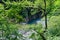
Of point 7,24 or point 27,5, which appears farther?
point 27,5

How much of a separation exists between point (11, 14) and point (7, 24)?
0.97ft

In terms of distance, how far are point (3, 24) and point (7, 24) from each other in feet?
0.40

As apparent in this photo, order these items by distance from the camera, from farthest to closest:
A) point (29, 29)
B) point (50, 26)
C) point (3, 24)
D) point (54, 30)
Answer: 1. point (50, 26)
2. point (54, 30)
3. point (29, 29)
4. point (3, 24)

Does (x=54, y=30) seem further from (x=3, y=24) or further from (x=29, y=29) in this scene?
(x=3, y=24)

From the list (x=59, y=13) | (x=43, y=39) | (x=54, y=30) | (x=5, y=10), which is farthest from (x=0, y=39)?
(x=59, y=13)

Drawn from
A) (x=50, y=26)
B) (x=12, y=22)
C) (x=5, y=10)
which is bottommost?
(x=50, y=26)

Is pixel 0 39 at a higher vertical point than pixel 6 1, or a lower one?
lower

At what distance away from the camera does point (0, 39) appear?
541cm

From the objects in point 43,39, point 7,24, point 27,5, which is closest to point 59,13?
point 27,5

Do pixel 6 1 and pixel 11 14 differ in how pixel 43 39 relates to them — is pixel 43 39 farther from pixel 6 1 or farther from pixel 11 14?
pixel 6 1

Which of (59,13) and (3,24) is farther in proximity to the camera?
(59,13)

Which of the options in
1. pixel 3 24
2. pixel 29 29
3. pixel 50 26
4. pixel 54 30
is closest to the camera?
pixel 3 24

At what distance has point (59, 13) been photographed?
7.42 metres

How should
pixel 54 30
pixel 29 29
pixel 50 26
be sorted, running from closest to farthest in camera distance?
pixel 29 29 → pixel 54 30 → pixel 50 26
